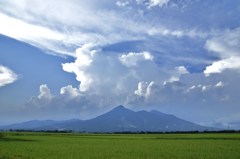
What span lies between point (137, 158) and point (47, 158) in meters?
11.1

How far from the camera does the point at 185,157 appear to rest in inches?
1672

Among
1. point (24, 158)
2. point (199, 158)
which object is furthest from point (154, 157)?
point (24, 158)

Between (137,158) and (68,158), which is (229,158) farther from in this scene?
(68,158)

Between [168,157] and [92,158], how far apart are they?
31.6 feet

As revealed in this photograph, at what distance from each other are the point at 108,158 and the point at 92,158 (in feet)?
6.61

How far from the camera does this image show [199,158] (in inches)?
1594

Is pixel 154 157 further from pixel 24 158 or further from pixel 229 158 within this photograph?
pixel 24 158

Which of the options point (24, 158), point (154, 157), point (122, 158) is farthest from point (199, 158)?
point (24, 158)

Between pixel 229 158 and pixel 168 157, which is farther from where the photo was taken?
pixel 168 157

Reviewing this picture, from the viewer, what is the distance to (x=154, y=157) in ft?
139

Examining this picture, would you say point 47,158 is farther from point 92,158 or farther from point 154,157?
point 154,157

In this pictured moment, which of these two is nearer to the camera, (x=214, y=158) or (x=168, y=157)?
(x=214, y=158)

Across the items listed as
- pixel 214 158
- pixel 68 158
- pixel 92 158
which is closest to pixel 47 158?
pixel 68 158

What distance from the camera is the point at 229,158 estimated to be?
40.3 m
